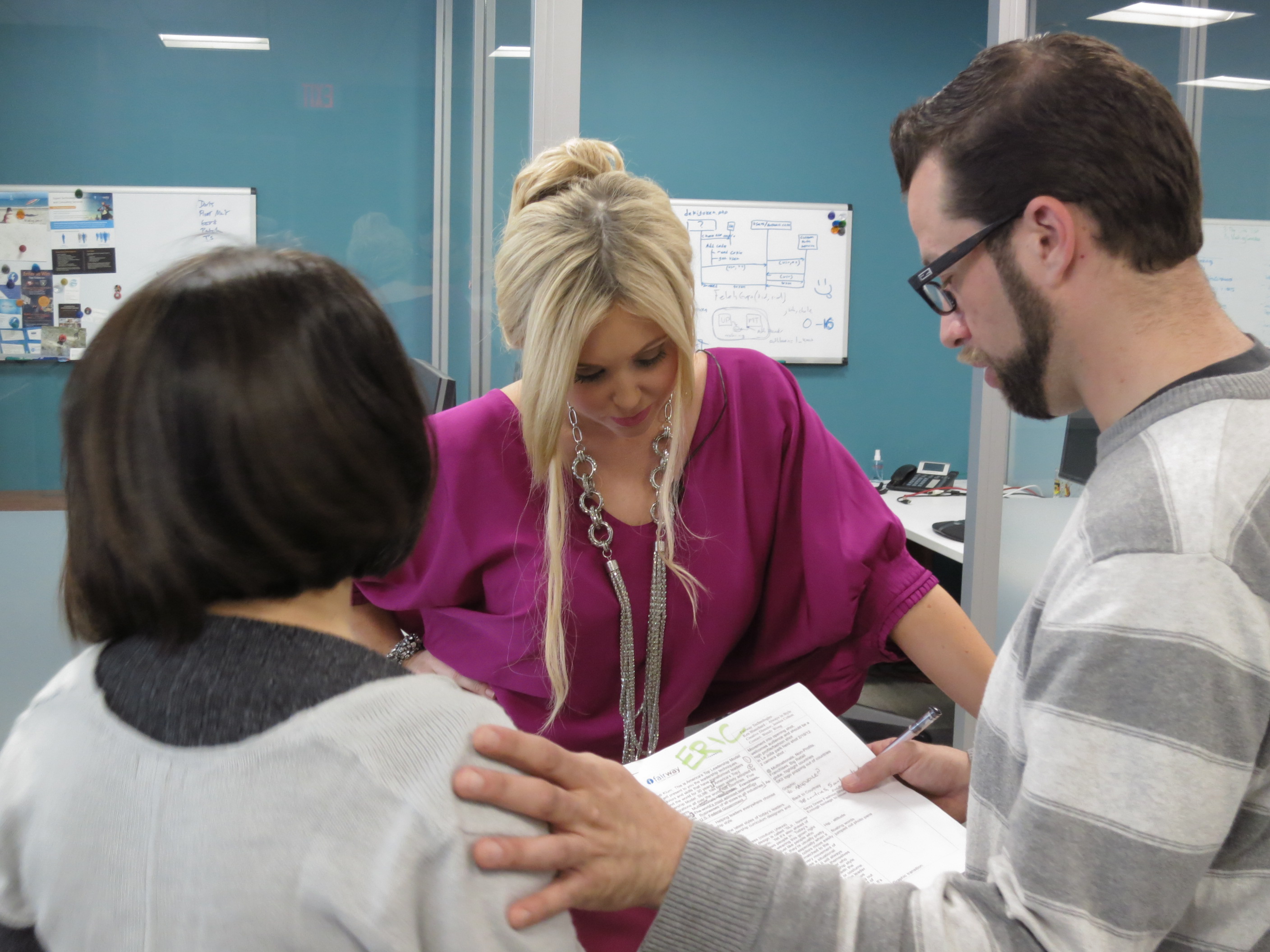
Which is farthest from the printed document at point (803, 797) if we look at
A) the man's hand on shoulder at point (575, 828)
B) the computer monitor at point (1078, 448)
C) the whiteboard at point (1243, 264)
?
the whiteboard at point (1243, 264)

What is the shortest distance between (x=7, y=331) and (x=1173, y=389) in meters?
2.34

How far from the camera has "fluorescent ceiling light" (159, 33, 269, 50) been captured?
2.23 metres

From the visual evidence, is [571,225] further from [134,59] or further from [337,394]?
[134,59]

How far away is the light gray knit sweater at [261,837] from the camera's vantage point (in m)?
0.47

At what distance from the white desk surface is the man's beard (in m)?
1.63

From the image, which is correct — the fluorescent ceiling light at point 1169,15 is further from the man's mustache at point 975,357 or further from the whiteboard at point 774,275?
the whiteboard at point 774,275

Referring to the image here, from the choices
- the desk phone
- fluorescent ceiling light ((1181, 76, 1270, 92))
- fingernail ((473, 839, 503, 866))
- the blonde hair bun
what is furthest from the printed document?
the desk phone

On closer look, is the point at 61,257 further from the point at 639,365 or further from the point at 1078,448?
the point at 1078,448

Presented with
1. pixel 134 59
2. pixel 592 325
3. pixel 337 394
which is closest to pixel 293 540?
pixel 337 394

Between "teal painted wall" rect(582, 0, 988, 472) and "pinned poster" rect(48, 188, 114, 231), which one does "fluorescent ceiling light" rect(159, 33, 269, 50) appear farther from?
"teal painted wall" rect(582, 0, 988, 472)

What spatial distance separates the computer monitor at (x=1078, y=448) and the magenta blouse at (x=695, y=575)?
0.53 meters

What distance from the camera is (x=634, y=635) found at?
1212mm

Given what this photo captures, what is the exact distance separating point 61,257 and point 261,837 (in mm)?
2124

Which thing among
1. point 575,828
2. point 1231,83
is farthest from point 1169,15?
point 575,828
